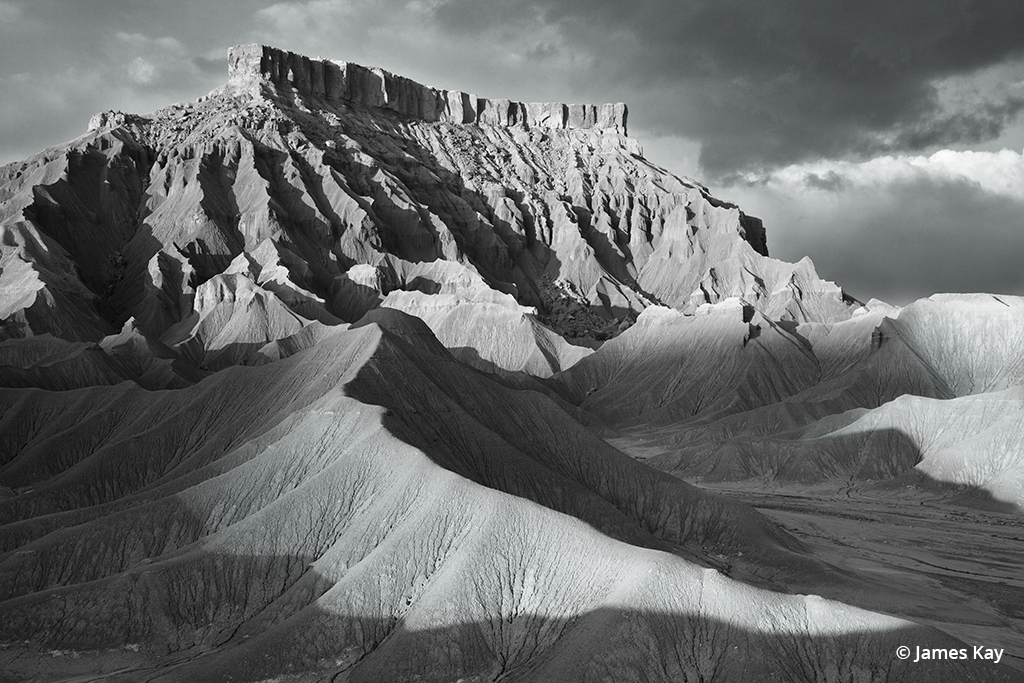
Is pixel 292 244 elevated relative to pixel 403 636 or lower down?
elevated

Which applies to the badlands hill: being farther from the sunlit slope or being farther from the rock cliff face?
the rock cliff face

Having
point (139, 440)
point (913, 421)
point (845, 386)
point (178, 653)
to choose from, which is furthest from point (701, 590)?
point (845, 386)

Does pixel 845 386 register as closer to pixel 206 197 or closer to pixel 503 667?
pixel 503 667

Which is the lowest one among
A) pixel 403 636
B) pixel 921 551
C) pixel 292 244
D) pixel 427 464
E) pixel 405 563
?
pixel 403 636

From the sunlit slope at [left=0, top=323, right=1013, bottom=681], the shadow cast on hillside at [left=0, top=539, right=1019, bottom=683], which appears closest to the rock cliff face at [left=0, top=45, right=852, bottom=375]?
the sunlit slope at [left=0, top=323, right=1013, bottom=681]

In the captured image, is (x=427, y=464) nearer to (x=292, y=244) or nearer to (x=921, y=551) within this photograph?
(x=921, y=551)

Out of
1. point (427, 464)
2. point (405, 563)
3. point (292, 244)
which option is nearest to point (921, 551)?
point (427, 464)

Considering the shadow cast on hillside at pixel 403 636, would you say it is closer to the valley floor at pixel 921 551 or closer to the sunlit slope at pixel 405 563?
the sunlit slope at pixel 405 563

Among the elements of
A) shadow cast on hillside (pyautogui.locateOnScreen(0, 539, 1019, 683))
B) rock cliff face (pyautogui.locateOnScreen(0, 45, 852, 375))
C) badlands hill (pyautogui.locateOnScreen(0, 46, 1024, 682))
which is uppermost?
rock cliff face (pyautogui.locateOnScreen(0, 45, 852, 375))
